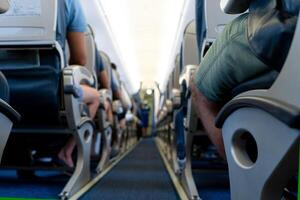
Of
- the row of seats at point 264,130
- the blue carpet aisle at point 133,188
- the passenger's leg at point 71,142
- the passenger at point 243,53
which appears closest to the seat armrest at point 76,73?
the passenger's leg at point 71,142

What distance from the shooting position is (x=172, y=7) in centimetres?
595

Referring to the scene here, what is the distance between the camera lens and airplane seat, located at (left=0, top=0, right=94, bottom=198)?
1.53 metres

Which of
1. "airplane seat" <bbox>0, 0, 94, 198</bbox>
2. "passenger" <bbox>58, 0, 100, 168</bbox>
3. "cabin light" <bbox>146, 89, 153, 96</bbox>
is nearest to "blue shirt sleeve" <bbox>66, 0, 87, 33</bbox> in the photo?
"passenger" <bbox>58, 0, 100, 168</bbox>

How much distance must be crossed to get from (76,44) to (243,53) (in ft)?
4.91

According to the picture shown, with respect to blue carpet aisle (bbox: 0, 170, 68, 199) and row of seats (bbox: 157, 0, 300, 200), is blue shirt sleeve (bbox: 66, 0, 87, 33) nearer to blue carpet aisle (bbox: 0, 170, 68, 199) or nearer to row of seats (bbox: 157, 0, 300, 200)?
blue carpet aisle (bbox: 0, 170, 68, 199)

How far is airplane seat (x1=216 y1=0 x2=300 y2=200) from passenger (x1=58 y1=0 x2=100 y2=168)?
3.84ft

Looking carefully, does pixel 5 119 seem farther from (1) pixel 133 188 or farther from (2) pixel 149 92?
(2) pixel 149 92

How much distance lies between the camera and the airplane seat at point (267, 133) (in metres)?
0.53

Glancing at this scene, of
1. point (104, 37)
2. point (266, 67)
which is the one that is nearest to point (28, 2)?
point (266, 67)

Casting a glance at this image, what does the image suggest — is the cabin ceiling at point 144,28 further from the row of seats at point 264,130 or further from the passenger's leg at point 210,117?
the row of seats at point 264,130

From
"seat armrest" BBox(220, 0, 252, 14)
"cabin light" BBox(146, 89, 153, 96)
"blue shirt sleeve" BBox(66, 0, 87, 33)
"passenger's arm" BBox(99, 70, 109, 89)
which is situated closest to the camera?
"seat armrest" BBox(220, 0, 252, 14)

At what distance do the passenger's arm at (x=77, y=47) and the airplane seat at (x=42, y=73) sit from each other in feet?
0.96

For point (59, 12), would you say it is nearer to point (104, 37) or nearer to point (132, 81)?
point (104, 37)

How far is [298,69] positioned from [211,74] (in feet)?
1.43
